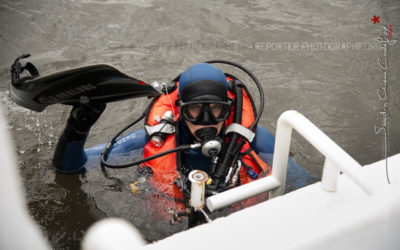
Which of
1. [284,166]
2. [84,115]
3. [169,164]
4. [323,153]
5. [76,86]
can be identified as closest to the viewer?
[323,153]

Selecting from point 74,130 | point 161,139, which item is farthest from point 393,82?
point 74,130

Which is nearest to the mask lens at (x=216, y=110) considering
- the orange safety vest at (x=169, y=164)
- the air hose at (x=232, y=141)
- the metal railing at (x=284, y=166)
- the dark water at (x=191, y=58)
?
the air hose at (x=232, y=141)

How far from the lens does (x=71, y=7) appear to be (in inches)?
259

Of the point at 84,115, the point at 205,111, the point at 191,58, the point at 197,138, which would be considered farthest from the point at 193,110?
the point at 191,58

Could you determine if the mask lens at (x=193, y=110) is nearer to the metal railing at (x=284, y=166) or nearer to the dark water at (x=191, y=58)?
the dark water at (x=191, y=58)

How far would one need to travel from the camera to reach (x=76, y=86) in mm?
2223

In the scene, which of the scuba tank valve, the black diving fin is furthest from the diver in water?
the scuba tank valve

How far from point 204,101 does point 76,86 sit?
3.03 ft

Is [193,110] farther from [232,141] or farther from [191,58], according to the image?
[191,58]

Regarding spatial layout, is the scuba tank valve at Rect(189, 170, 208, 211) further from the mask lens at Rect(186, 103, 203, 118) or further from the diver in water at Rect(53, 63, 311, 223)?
the mask lens at Rect(186, 103, 203, 118)

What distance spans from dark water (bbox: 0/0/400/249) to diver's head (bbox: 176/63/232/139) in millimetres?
981

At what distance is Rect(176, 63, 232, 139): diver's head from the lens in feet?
8.84

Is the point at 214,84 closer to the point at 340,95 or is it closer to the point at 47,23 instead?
the point at 340,95

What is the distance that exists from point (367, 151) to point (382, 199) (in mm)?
3793
